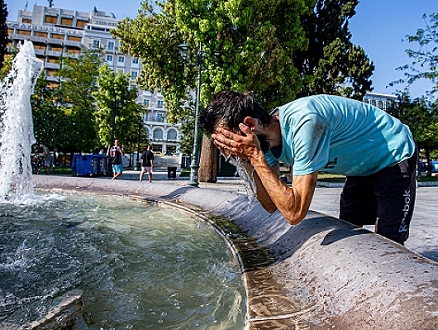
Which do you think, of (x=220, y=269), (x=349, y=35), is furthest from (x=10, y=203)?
(x=349, y=35)

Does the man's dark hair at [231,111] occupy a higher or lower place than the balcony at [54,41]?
lower

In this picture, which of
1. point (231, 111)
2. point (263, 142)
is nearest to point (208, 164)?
point (263, 142)

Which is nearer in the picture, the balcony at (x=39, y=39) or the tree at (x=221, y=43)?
the tree at (x=221, y=43)

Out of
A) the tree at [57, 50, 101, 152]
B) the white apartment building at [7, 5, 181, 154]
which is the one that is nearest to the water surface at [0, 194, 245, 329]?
the tree at [57, 50, 101, 152]

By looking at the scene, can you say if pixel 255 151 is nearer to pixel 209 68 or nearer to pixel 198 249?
pixel 198 249

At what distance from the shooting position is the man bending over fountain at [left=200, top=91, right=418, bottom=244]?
1.74m

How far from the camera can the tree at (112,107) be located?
33188 mm

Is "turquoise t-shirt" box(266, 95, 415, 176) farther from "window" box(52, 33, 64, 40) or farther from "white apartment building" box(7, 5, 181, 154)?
"window" box(52, 33, 64, 40)

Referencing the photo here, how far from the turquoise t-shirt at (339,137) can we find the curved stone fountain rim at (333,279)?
0.44 m

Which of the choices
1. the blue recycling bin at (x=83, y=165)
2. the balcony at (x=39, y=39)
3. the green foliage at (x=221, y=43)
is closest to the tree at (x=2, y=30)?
the blue recycling bin at (x=83, y=165)

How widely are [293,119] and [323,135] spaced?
18 centimetres

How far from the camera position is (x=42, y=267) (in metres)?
2.46

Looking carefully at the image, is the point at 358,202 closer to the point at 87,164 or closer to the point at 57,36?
the point at 87,164

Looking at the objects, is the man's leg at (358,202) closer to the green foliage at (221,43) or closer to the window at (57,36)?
the green foliage at (221,43)
